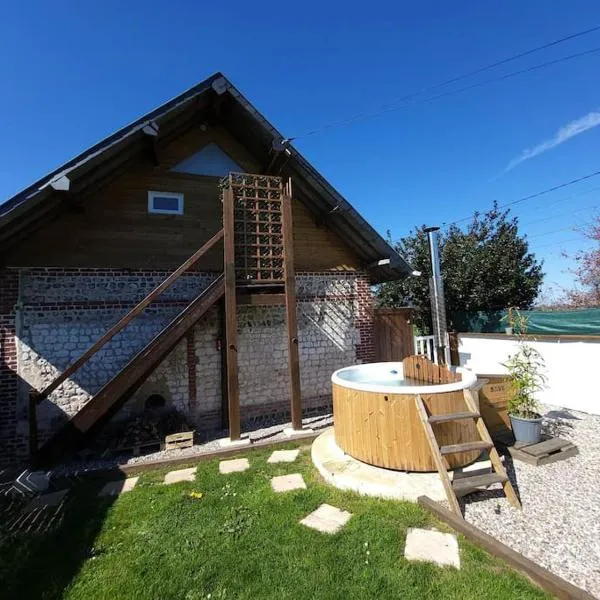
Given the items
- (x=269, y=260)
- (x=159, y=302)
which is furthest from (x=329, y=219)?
(x=159, y=302)

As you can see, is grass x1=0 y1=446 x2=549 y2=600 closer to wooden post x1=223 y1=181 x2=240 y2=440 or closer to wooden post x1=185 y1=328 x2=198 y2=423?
wooden post x1=223 y1=181 x2=240 y2=440

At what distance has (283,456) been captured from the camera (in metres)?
5.10

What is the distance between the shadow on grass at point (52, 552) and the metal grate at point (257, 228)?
149 inches

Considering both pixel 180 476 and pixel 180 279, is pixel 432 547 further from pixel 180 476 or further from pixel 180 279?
pixel 180 279

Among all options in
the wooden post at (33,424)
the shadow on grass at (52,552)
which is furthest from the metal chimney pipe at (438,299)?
the wooden post at (33,424)

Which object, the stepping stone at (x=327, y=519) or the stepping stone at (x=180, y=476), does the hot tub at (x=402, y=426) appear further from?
the stepping stone at (x=180, y=476)

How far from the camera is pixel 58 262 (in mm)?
5914

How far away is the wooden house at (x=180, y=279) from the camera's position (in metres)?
5.61

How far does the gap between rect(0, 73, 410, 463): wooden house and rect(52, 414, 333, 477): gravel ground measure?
34cm

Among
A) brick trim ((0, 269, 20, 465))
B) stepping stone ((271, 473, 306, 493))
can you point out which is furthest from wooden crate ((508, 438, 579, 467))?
brick trim ((0, 269, 20, 465))

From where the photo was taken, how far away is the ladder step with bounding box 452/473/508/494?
336 centimetres

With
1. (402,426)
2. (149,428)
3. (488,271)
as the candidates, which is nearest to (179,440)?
(149,428)

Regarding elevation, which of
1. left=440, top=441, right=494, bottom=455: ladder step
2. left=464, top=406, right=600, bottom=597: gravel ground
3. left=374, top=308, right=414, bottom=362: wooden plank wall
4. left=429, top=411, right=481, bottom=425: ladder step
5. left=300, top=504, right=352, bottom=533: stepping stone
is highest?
left=374, top=308, right=414, bottom=362: wooden plank wall

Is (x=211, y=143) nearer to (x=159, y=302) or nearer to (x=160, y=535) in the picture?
(x=159, y=302)
